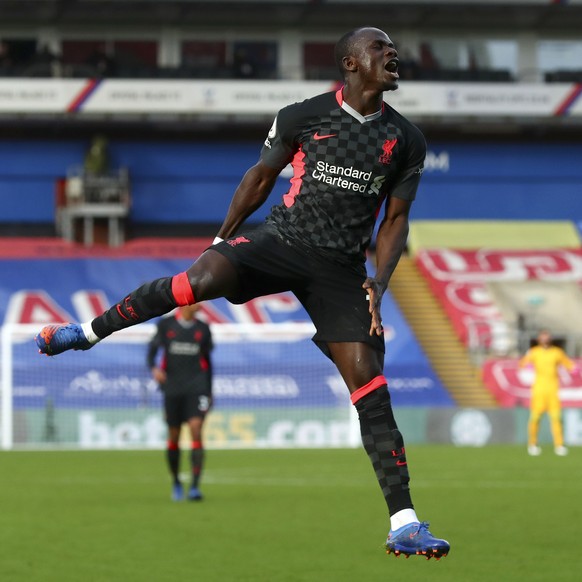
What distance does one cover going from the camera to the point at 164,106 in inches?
1426

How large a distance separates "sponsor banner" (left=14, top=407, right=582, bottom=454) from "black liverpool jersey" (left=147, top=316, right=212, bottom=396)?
10.1 m

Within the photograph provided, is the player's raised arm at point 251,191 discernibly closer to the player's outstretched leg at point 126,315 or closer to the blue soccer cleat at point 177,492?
the player's outstretched leg at point 126,315

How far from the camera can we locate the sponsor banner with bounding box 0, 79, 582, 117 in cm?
3550

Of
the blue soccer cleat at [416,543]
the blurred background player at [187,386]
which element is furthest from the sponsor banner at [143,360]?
the blue soccer cleat at [416,543]

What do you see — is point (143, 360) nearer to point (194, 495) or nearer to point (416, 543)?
point (194, 495)

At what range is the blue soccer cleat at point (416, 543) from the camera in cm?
621

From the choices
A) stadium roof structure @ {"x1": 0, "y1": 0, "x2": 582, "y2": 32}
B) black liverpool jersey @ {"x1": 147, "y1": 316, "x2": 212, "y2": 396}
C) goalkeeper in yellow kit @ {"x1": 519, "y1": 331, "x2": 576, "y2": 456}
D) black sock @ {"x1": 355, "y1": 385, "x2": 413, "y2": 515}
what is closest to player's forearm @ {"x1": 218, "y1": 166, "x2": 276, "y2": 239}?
black sock @ {"x1": 355, "y1": 385, "x2": 413, "y2": 515}

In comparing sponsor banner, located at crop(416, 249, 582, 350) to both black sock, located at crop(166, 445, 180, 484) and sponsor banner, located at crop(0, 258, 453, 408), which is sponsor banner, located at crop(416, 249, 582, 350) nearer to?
sponsor banner, located at crop(0, 258, 453, 408)

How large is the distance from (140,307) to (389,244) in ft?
4.32

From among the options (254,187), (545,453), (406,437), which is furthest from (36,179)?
(254,187)

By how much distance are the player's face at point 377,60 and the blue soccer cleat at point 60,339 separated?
1927mm

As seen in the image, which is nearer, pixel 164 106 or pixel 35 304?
pixel 35 304

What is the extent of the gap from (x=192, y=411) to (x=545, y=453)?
34.1 ft

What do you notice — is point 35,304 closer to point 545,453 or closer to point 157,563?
point 545,453
